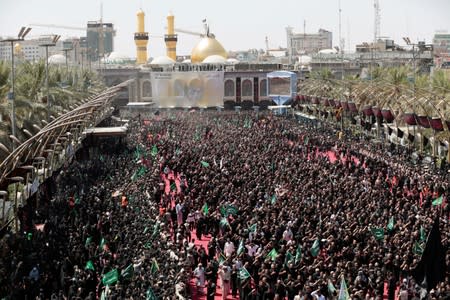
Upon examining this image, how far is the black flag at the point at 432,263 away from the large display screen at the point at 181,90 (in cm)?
5754

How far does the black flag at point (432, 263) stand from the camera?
49.8 ft

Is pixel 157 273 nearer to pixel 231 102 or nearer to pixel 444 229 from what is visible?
pixel 444 229

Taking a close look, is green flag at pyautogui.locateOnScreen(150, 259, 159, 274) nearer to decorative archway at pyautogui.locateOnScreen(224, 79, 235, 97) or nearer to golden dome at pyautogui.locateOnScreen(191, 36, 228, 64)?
decorative archway at pyautogui.locateOnScreen(224, 79, 235, 97)

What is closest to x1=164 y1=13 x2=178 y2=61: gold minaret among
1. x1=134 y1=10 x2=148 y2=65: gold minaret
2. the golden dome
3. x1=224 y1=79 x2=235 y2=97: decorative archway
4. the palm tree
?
x1=134 y1=10 x2=148 y2=65: gold minaret

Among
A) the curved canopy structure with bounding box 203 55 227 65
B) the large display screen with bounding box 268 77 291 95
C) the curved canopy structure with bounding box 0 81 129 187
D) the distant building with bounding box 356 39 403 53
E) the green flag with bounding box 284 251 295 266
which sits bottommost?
the green flag with bounding box 284 251 295 266

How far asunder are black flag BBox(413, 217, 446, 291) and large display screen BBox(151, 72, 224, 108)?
5754 cm

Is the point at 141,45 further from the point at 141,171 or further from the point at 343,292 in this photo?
the point at 343,292

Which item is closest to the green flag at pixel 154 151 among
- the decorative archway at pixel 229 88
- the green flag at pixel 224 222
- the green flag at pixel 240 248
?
the green flag at pixel 224 222

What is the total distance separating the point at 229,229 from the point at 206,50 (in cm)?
6957

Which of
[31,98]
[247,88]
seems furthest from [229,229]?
[247,88]

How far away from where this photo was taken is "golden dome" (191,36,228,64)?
88500 mm

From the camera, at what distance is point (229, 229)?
2034cm

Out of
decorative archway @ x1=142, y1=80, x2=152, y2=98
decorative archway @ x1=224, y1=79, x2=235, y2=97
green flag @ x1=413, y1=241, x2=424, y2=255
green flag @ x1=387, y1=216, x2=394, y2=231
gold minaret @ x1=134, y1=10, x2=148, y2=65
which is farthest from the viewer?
gold minaret @ x1=134, y1=10, x2=148, y2=65

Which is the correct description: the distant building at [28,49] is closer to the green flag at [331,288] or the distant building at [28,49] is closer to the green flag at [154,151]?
the green flag at [154,151]
